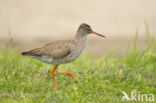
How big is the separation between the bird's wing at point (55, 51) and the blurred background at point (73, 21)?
3.89m

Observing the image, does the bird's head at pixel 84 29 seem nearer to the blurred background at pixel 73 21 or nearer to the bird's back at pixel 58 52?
the bird's back at pixel 58 52

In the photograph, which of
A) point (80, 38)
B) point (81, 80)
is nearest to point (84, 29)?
point (80, 38)

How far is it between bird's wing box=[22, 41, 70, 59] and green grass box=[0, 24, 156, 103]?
41cm

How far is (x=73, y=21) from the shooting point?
13.9 metres

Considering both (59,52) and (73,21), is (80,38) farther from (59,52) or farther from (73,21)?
(73,21)

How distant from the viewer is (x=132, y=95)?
7953mm

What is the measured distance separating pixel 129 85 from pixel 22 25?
593cm

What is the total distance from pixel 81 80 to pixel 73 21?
18.2ft

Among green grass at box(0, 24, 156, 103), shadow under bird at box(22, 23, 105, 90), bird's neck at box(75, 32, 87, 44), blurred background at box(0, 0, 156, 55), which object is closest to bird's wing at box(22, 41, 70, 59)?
shadow under bird at box(22, 23, 105, 90)

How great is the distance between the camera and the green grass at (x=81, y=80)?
7.57m

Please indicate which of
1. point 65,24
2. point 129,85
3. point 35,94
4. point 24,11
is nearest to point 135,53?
point 129,85

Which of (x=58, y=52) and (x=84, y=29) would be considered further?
(x=84, y=29)

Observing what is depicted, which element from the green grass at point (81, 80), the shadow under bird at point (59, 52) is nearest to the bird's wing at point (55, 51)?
the shadow under bird at point (59, 52)

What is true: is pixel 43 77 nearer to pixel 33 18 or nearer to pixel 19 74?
pixel 19 74
